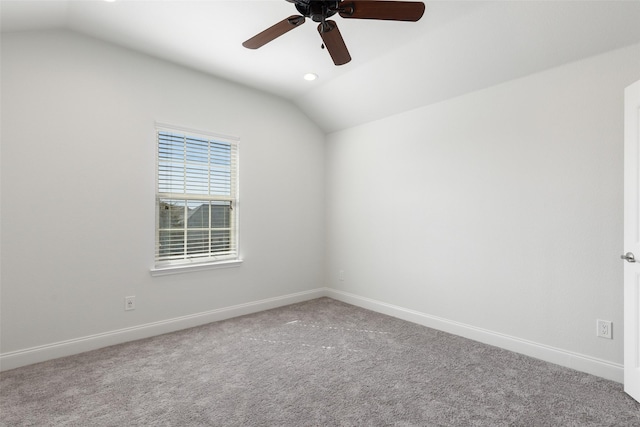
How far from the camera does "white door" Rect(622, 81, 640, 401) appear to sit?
6.75 ft

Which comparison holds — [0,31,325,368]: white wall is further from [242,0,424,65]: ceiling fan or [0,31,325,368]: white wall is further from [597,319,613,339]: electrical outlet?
[597,319,613,339]: electrical outlet

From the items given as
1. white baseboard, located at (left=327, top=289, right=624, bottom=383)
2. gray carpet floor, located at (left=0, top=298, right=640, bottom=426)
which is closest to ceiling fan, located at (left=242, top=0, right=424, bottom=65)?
gray carpet floor, located at (left=0, top=298, right=640, bottom=426)

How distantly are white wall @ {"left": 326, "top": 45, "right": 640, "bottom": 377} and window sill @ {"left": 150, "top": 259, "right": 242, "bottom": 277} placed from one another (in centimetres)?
165

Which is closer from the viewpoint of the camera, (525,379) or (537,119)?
(525,379)

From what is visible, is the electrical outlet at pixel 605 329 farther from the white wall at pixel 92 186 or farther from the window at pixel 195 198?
the window at pixel 195 198

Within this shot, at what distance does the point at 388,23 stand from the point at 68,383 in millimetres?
3586

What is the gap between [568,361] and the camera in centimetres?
251

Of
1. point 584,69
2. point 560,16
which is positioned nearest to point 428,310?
point 584,69

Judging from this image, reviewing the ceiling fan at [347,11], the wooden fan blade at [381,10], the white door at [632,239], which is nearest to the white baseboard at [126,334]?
the ceiling fan at [347,11]

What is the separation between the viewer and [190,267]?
3.40 metres

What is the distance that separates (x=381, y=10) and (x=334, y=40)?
35 centimetres

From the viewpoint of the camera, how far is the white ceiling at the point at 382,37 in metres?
2.30

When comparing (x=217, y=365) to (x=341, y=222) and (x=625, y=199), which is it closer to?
(x=341, y=222)

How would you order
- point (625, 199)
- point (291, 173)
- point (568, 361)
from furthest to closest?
point (291, 173), point (568, 361), point (625, 199)
